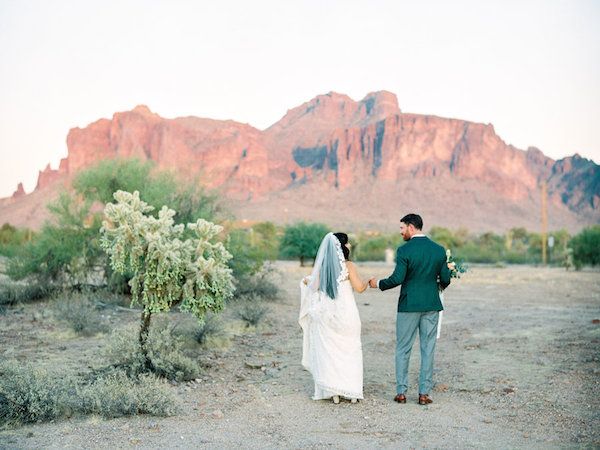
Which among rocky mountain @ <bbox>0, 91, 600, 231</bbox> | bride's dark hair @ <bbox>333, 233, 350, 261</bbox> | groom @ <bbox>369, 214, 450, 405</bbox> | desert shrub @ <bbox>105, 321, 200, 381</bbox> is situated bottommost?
desert shrub @ <bbox>105, 321, 200, 381</bbox>

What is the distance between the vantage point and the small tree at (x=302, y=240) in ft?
163

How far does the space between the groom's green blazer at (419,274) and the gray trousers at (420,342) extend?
0.43 ft

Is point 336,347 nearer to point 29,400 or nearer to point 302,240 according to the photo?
point 29,400

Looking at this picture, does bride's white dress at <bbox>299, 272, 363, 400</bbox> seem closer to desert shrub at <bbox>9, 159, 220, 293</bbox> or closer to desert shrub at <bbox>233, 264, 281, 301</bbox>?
desert shrub at <bbox>9, 159, 220, 293</bbox>

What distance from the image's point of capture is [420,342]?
26.4ft

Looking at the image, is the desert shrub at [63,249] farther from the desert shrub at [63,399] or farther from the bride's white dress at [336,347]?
the bride's white dress at [336,347]

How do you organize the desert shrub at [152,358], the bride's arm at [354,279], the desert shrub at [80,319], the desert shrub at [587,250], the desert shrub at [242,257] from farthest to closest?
the desert shrub at [587,250], the desert shrub at [242,257], the desert shrub at [80,319], the desert shrub at [152,358], the bride's arm at [354,279]

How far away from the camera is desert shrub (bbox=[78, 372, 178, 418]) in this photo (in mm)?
7406

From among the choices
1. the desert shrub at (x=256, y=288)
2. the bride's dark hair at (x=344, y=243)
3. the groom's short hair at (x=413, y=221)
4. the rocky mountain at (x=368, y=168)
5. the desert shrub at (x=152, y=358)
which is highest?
the rocky mountain at (x=368, y=168)

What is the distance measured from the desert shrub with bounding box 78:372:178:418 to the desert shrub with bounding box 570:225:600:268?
40.2 m

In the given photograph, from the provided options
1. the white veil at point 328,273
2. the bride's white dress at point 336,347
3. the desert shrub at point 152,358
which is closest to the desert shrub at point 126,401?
the desert shrub at point 152,358

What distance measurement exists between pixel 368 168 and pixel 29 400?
143979 mm

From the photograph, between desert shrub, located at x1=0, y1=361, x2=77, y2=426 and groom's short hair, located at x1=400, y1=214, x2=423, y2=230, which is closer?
desert shrub, located at x1=0, y1=361, x2=77, y2=426

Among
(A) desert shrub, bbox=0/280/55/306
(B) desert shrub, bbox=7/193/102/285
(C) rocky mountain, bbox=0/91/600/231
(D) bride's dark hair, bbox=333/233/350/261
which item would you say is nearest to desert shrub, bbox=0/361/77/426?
(D) bride's dark hair, bbox=333/233/350/261
